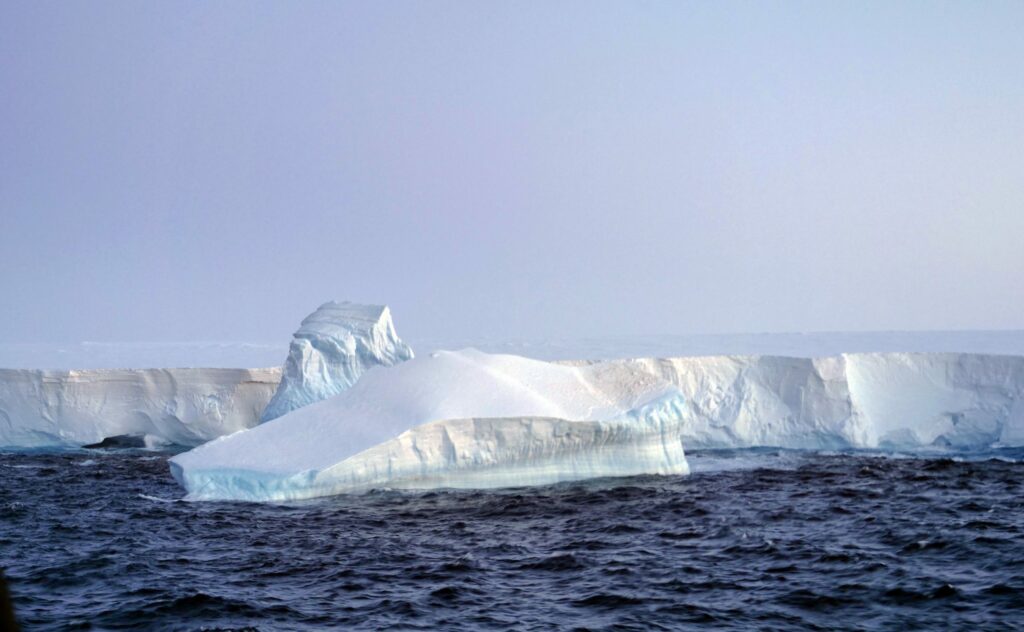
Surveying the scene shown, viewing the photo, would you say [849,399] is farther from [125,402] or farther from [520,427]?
[125,402]

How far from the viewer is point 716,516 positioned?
10500 millimetres

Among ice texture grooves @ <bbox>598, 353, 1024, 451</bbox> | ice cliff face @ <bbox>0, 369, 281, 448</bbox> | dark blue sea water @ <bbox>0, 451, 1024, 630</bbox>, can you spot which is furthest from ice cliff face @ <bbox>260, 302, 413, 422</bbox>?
ice texture grooves @ <bbox>598, 353, 1024, 451</bbox>

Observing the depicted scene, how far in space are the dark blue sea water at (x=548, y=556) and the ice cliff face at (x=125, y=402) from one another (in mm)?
4890

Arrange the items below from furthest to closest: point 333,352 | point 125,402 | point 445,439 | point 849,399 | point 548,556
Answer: point 125,402 → point 333,352 → point 849,399 → point 445,439 → point 548,556

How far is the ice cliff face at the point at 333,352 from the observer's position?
16562mm

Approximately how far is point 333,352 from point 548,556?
911 centimetres

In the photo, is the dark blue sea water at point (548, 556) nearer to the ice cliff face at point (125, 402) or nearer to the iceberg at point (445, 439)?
the iceberg at point (445, 439)

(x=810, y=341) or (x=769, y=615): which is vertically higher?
(x=810, y=341)

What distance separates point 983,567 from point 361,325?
1162 centimetres

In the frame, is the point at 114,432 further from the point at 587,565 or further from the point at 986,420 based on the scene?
the point at 986,420

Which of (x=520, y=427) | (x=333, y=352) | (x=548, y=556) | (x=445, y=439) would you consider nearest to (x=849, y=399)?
(x=520, y=427)

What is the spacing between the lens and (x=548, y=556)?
8.86 meters

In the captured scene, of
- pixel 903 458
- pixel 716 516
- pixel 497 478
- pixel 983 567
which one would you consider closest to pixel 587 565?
pixel 716 516

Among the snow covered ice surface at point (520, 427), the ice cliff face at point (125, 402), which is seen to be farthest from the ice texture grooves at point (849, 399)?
the ice cliff face at point (125, 402)
